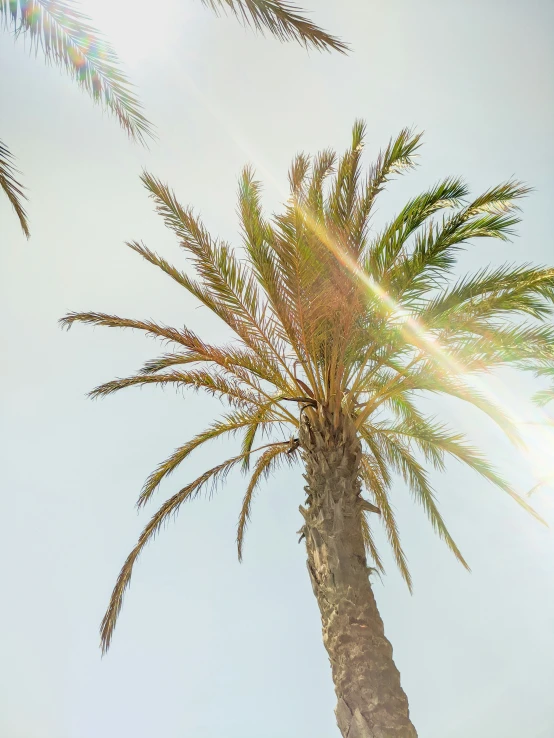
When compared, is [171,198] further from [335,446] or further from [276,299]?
[335,446]

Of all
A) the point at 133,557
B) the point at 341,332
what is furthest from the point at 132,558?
the point at 341,332

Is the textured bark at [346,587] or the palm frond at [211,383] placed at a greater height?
the palm frond at [211,383]

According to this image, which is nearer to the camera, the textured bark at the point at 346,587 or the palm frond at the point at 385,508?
the textured bark at the point at 346,587

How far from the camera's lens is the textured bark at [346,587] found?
17.8 ft

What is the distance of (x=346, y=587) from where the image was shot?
616 cm

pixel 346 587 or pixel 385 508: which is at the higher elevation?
pixel 385 508

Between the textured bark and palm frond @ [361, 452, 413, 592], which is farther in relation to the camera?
palm frond @ [361, 452, 413, 592]

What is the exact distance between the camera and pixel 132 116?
5.02m

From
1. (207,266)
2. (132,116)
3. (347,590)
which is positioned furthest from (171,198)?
(347,590)

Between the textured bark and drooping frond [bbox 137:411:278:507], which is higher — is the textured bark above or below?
below

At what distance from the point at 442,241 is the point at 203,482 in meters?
4.76

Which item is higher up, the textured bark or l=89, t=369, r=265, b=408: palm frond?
l=89, t=369, r=265, b=408: palm frond

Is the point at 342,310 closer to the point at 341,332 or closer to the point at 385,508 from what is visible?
the point at 341,332

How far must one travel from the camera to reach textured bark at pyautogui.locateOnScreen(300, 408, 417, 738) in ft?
17.8
